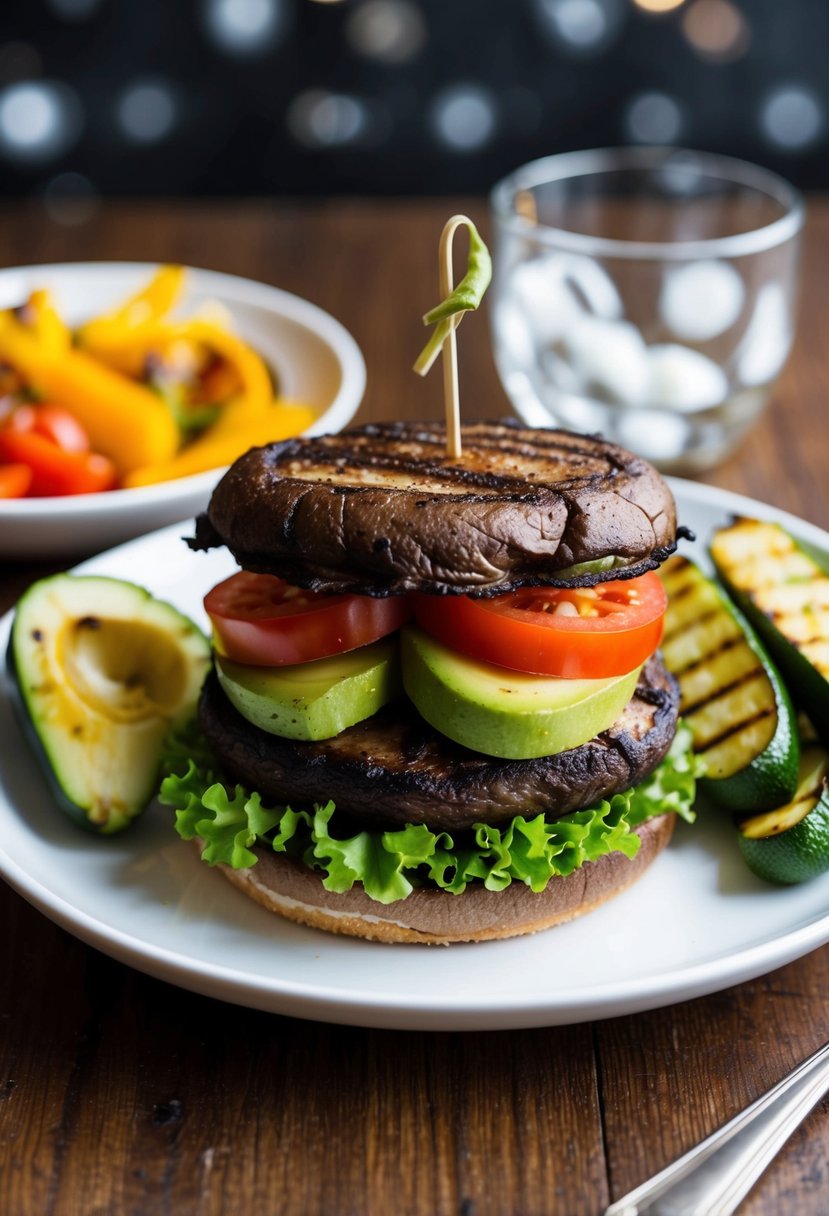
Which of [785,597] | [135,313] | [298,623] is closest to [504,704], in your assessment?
[298,623]

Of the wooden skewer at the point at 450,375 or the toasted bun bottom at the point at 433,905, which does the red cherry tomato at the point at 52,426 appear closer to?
Answer: the wooden skewer at the point at 450,375

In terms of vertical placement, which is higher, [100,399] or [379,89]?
[379,89]

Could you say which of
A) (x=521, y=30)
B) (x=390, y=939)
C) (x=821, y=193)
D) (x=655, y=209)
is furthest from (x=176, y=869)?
(x=821, y=193)

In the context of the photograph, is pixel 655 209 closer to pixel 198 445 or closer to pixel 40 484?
pixel 198 445

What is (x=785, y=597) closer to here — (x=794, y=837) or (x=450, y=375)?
(x=794, y=837)

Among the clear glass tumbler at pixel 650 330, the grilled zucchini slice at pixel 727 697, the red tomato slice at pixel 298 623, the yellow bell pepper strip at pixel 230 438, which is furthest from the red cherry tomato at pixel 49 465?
the grilled zucchini slice at pixel 727 697

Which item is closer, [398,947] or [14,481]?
[398,947]

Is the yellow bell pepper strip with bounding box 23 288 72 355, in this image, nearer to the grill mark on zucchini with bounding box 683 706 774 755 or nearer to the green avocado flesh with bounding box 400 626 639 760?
the green avocado flesh with bounding box 400 626 639 760
